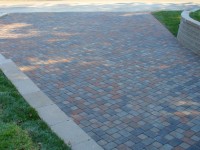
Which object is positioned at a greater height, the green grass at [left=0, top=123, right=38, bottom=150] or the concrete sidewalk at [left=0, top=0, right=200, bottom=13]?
the green grass at [left=0, top=123, right=38, bottom=150]

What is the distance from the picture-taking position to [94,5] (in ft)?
57.4

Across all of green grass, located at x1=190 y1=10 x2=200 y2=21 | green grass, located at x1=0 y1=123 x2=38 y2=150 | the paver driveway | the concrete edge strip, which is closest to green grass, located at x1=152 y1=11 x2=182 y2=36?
the paver driveway

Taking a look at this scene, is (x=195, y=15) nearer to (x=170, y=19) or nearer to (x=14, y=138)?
(x=170, y=19)

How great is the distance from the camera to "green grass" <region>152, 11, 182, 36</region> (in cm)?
1247

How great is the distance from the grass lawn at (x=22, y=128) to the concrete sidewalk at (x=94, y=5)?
416 inches

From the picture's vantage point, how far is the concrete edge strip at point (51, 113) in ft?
16.7

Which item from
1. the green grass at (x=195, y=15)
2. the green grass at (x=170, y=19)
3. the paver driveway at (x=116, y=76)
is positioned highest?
the green grass at (x=195, y=15)

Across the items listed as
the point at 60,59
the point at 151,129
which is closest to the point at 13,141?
the point at 151,129

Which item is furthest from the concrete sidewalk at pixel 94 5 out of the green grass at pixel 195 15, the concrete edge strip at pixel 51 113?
the concrete edge strip at pixel 51 113

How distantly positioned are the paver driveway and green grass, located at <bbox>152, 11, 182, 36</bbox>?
1.12ft

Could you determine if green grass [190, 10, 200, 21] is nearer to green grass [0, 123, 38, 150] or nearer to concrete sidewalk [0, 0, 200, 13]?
concrete sidewalk [0, 0, 200, 13]

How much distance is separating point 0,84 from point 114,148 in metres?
3.24

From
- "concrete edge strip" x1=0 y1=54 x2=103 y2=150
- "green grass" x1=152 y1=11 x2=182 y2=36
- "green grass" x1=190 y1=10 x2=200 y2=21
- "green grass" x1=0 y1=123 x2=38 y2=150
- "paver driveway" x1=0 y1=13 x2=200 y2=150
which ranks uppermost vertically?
"green grass" x1=190 y1=10 x2=200 y2=21

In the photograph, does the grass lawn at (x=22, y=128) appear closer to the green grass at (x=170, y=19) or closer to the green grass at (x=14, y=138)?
the green grass at (x=14, y=138)
